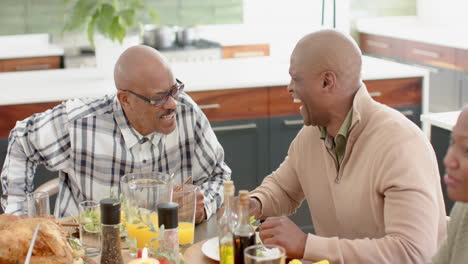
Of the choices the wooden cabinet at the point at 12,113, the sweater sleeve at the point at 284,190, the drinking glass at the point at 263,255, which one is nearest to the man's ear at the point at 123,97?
the sweater sleeve at the point at 284,190

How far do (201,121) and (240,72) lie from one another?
144cm

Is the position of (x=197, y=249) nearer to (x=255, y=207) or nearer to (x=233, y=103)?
(x=255, y=207)

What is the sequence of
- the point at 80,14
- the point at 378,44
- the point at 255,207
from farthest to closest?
the point at 378,44 < the point at 80,14 < the point at 255,207

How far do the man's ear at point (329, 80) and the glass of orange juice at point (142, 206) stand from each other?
51cm

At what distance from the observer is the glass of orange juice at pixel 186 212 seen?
6.29ft

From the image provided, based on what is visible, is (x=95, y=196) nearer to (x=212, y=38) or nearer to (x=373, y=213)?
(x=373, y=213)

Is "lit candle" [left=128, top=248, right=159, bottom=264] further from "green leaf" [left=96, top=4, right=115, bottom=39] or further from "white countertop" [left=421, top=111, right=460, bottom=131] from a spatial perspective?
"green leaf" [left=96, top=4, right=115, bottom=39]

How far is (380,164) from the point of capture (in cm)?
194

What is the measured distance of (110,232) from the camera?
1.68 meters

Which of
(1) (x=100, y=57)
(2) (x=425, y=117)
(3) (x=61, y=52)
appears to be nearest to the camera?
(2) (x=425, y=117)

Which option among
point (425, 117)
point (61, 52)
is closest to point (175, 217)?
point (425, 117)

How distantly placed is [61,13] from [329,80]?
4606 mm

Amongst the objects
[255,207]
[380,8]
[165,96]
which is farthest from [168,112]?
[380,8]

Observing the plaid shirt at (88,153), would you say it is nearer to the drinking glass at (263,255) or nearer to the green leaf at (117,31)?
the drinking glass at (263,255)
